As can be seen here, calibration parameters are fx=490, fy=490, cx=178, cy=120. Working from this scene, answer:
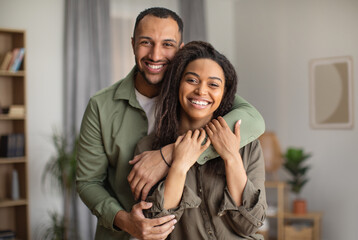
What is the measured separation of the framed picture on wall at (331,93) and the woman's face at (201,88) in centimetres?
386

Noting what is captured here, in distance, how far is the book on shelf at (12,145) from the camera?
4.44m

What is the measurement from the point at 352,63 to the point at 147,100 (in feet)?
12.3

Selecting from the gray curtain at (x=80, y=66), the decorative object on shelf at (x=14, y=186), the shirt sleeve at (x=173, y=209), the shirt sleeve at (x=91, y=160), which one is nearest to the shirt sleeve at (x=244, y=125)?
the shirt sleeve at (x=173, y=209)

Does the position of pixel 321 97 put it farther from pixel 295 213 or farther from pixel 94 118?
pixel 94 118

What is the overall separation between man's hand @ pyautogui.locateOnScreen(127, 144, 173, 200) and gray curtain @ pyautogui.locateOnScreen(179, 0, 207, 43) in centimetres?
449

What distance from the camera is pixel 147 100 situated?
205cm

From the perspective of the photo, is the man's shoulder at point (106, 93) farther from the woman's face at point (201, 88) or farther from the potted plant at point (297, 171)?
the potted plant at point (297, 171)

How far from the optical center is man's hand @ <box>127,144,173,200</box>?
5.58ft

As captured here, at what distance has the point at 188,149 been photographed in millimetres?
1656

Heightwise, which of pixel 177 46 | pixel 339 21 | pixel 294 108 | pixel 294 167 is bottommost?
pixel 294 167

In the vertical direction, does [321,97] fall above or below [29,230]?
above

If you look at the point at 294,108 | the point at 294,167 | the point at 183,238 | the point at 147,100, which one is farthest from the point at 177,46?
the point at 294,108

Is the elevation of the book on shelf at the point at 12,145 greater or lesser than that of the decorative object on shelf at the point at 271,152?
greater

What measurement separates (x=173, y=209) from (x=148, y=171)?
157mm
